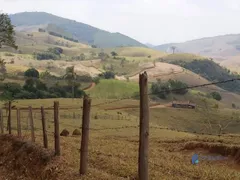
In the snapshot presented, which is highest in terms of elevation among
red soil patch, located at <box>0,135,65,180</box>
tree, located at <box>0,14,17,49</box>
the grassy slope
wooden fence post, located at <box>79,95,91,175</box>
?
tree, located at <box>0,14,17,49</box>

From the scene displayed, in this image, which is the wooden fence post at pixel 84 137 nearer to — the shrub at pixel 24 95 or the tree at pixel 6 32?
Result: the tree at pixel 6 32

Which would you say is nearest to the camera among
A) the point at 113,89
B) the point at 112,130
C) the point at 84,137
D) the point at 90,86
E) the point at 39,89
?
the point at 84,137

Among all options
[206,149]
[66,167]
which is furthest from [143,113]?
[206,149]

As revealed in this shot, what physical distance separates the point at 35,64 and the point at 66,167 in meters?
160

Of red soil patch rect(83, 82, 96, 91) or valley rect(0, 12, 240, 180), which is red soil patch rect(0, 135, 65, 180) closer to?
valley rect(0, 12, 240, 180)

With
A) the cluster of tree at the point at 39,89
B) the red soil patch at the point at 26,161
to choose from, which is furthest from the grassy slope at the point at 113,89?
the red soil patch at the point at 26,161

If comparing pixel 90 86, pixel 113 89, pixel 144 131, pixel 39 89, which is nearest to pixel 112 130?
pixel 144 131

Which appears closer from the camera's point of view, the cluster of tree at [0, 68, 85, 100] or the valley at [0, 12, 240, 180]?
the valley at [0, 12, 240, 180]

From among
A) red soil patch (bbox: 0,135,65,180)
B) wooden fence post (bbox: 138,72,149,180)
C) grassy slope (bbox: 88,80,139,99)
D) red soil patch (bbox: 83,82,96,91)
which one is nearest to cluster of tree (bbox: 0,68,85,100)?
red soil patch (bbox: 83,82,96,91)

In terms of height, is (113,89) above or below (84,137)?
below

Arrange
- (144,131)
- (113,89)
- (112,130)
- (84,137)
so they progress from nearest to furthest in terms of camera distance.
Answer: (144,131) < (84,137) < (112,130) < (113,89)

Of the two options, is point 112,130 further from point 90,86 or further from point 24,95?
point 90,86

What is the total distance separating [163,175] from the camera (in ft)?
42.2

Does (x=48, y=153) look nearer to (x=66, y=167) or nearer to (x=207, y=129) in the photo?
(x=66, y=167)
